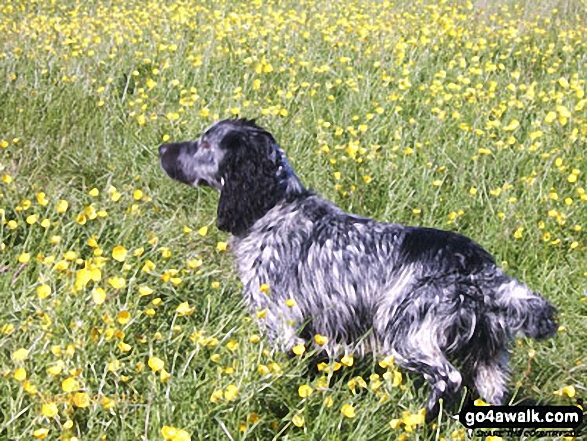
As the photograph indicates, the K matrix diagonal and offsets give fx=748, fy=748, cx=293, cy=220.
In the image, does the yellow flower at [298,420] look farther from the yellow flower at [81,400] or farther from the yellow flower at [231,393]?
the yellow flower at [81,400]

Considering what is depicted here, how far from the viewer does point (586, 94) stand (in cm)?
644

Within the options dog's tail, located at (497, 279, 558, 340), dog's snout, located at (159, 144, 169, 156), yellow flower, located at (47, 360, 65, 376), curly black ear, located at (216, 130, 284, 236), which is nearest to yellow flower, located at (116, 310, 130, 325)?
yellow flower, located at (47, 360, 65, 376)

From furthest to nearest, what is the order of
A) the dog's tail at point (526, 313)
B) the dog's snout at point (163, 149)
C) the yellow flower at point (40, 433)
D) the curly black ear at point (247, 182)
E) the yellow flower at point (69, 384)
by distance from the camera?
the dog's snout at point (163, 149), the curly black ear at point (247, 182), the dog's tail at point (526, 313), the yellow flower at point (69, 384), the yellow flower at point (40, 433)

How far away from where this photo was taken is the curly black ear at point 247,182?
3762 millimetres

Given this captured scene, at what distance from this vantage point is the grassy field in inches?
100.0

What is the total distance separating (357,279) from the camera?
133 inches

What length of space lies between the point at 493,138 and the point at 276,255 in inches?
101

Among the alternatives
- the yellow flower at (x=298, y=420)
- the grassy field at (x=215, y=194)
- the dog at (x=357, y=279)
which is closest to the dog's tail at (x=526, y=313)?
the dog at (x=357, y=279)

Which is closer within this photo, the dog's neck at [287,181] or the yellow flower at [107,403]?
the yellow flower at [107,403]

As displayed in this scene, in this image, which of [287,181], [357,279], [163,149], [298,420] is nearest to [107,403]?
[298,420]

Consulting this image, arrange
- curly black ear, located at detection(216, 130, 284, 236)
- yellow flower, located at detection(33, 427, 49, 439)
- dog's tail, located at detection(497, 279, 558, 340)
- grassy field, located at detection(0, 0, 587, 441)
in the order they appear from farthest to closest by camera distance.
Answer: curly black ear, located at detection(216, 130, 284, 236) → dog's tail, located at detection(497, 279, 558, 340) → grassy field, located at detection(0, 0, 587, 441) → yellow flower, located at detection(33, 427, 49, 439)

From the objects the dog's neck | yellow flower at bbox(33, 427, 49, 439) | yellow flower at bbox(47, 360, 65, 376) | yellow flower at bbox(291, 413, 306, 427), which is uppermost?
the dog's neck

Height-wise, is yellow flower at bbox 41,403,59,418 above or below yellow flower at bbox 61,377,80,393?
below

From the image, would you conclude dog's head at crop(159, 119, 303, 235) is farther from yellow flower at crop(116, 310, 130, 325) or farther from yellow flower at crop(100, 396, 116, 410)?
yellow flower at crop(100, 396, 116, 410)
